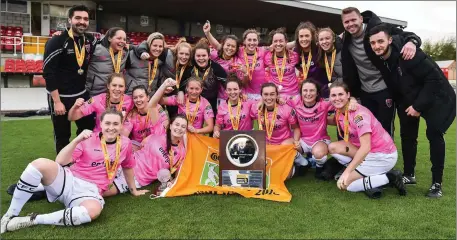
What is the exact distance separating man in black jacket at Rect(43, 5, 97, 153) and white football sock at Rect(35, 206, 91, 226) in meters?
1.75

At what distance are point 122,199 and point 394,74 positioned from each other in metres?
3.20

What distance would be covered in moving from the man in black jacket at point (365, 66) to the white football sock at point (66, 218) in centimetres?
336

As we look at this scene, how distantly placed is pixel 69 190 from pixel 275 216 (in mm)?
1751

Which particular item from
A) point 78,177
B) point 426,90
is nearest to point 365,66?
point 426,90

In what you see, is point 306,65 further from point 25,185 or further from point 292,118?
point 25,185

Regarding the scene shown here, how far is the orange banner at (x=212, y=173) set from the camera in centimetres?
360

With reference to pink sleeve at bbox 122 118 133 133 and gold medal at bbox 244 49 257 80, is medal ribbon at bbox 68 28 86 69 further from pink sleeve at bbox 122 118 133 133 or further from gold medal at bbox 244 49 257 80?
gold medal at bbox 244 49 257 80

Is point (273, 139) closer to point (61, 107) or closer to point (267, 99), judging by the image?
point (267, 99)

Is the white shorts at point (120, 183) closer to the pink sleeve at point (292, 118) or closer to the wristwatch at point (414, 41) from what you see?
the pink sleeve at point (292, 118)

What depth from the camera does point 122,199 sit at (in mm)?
3521

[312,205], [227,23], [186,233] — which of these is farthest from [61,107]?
[227,23]

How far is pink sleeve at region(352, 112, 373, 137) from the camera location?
3.69m

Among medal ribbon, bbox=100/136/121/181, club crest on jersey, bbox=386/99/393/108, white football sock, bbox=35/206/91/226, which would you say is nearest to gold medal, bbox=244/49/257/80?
club crest on jersey, bbox=386/99/393/108

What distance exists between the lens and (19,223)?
8.93 ft
